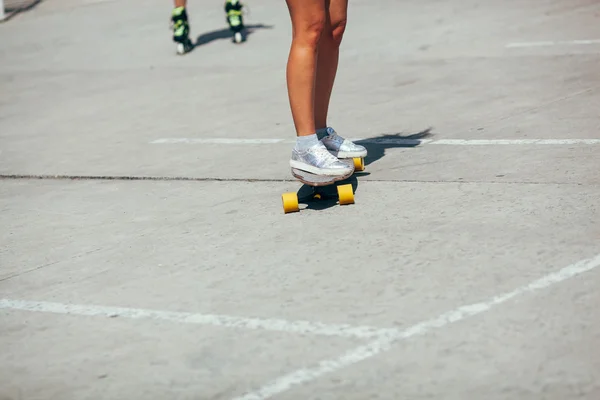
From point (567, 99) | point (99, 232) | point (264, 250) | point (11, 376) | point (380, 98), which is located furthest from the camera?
point (380, 98)

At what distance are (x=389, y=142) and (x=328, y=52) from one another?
115 cm

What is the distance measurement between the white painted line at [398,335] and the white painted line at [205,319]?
10 centimetres

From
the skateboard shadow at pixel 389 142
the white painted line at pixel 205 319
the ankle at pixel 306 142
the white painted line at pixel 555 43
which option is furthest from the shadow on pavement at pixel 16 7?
the white painted line at pixel 205 319

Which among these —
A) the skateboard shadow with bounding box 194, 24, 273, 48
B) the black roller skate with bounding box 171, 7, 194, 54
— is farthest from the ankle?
the skateboard shadow with bounding box 194, 24, 273, 48

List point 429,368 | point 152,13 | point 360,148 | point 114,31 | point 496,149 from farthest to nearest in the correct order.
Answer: point 152,13
point 114,31
point 496,149
point 360,148
point 429,368

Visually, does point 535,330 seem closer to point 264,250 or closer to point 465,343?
point 465,343

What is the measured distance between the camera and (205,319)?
3.90 m

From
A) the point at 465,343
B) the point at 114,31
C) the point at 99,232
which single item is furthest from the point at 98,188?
the point at 114,31

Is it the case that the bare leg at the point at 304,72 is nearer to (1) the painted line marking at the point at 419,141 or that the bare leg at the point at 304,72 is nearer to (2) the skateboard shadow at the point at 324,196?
(2) the skateboard shadow at the point at 324,196

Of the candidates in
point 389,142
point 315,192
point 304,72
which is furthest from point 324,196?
point 389,142

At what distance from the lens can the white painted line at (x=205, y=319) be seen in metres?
3.66

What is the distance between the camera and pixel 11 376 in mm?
3576

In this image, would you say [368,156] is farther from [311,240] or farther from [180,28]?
[180,28]

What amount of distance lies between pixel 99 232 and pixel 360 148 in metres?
1.53
